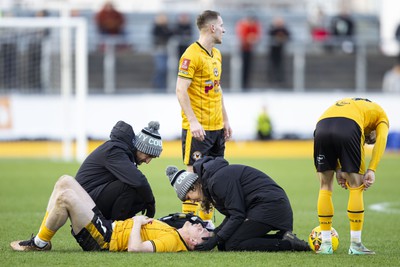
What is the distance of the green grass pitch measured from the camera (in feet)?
27.9

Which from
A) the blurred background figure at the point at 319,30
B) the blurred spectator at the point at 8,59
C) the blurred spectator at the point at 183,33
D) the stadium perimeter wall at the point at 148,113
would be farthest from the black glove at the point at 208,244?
the blurred background figure at the point at 319,30

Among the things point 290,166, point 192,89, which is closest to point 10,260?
point 192,89

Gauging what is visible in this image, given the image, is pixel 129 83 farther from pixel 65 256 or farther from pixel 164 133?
pixel 65 256

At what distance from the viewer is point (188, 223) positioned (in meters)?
9.15

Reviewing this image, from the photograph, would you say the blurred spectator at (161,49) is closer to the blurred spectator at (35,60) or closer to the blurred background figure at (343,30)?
the blurred spectator at (35,60)

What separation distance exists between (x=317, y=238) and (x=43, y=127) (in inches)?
653

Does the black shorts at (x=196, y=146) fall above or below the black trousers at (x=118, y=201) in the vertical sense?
above

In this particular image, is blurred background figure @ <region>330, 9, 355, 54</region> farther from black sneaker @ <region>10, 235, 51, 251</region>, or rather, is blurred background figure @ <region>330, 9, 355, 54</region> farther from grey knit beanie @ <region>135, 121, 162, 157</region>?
black sneaker @ <region>10, 235, 51, 251</region>

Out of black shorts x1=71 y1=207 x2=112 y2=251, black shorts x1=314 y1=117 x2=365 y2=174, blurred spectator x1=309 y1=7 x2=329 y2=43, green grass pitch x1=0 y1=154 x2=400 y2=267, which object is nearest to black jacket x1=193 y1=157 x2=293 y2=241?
green grass pitch x1=0 y1=154 x2=400 y2=267

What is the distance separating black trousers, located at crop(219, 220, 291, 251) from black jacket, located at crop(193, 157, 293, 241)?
7 centimetres

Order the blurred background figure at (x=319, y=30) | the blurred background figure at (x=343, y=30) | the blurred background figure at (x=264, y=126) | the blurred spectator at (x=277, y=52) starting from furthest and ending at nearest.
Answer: the blurred background figure at (x=319, y=30)
the blurred background figure at (x=343, y=30)
the blurred spectator at (x=277, y=52)
the blurred background figure at (x=264, y=126)

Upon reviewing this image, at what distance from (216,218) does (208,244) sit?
3.65 metres

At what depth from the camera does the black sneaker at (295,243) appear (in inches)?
365

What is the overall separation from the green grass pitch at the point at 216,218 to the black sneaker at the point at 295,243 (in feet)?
0.44
